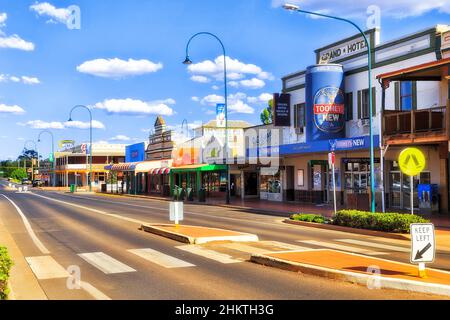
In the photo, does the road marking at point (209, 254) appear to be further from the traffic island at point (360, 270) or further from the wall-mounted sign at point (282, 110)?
the wall-mounted sign at point (282, 110)

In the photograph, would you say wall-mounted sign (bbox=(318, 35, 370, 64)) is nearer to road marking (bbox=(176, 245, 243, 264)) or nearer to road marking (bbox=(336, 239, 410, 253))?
road marking (bbox=(336, 239, 410, 253))

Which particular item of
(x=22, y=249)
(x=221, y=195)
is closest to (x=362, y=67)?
(x=221, y=195)

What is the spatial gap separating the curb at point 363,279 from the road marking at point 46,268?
4.19 metres

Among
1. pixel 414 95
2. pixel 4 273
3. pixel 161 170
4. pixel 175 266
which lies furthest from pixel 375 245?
pixel 161 170

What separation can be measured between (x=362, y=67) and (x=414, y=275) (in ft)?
75.2

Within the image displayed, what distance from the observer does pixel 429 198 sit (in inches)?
936

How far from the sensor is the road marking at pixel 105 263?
10.2m

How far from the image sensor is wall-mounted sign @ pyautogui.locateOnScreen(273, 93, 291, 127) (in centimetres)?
3556

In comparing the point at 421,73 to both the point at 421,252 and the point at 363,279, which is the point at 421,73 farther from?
the point at 363,279

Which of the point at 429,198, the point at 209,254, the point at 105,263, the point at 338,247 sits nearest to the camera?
the point at 105,263

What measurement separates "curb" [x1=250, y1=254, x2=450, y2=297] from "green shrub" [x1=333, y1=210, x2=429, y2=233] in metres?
7.49

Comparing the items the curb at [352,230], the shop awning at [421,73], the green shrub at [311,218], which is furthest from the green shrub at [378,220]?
the shop awning at [421,73]

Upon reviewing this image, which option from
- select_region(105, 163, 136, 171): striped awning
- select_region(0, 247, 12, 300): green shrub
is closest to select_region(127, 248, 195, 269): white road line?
select_region(0, 247, 12, 300): green shrub

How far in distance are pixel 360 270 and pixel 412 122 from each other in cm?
1356
